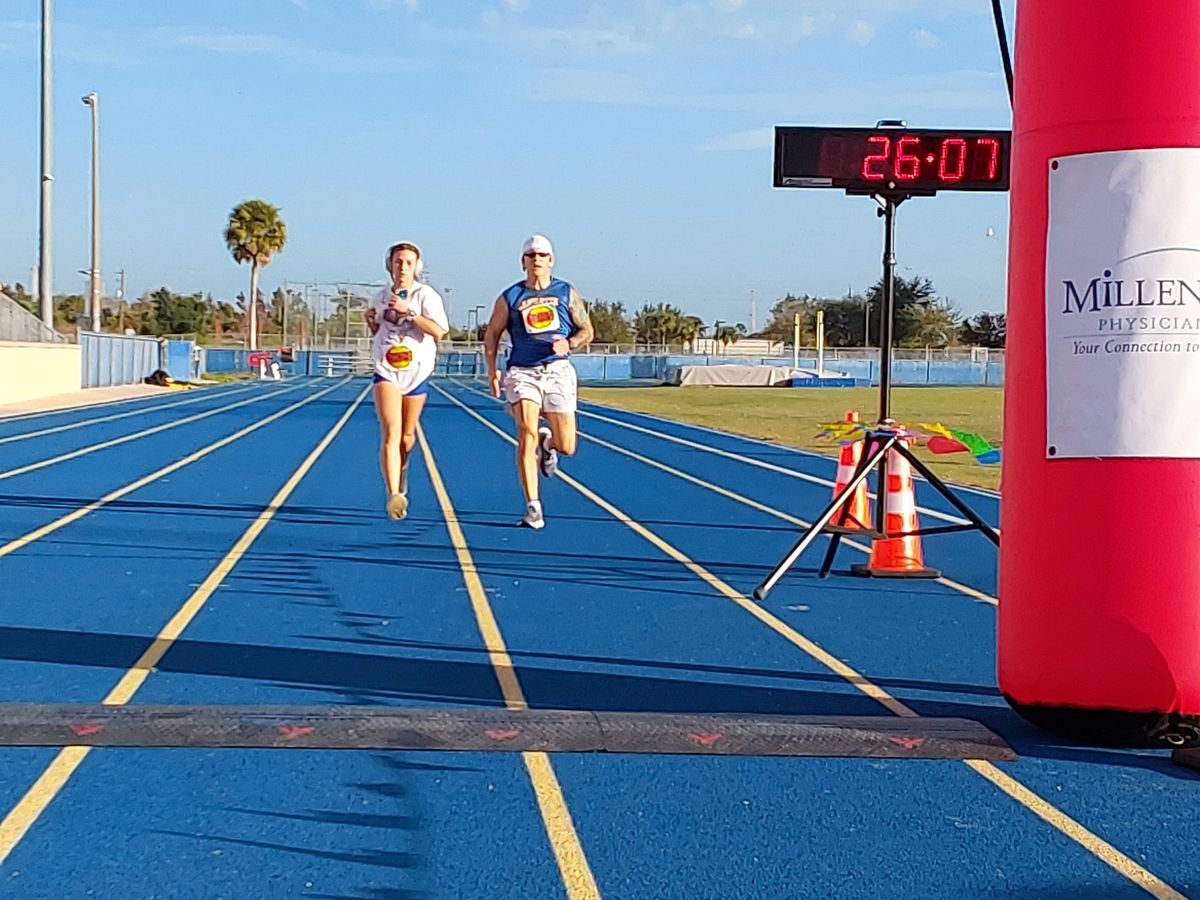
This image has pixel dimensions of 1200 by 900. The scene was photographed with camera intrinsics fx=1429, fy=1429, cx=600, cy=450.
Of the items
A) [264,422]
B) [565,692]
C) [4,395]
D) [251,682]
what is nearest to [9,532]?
[251,682]

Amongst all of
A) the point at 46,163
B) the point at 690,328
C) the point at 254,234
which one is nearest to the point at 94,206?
the point at 46,163

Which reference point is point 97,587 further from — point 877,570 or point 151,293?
point 151,293

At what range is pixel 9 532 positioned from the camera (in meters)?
10.3

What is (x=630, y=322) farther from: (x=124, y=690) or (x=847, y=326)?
(x=124, y=690)

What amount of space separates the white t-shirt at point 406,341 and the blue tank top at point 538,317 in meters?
0.53

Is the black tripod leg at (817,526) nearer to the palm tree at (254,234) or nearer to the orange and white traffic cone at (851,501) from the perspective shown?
the orange and white traffic cone at (851,501)

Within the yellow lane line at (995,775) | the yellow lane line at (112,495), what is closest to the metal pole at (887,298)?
the yellow lane line at (995,775)

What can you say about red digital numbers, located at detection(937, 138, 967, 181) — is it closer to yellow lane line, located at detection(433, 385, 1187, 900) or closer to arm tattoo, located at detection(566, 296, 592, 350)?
yellow lane line, located at detection(433, 385, 1187, 900)

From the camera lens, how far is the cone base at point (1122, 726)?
5.02m

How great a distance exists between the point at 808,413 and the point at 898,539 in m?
29.2

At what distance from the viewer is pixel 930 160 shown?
7.84 m

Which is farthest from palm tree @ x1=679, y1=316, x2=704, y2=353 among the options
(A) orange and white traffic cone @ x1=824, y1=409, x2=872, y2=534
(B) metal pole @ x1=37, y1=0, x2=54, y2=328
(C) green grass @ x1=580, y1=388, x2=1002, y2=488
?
(A) orange and white traffic cone @ x1=824, y1=409, x2=872, y2=534

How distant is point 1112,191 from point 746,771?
239 centimetres

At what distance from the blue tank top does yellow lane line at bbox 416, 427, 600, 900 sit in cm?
151
